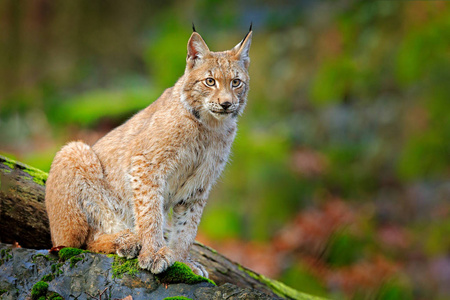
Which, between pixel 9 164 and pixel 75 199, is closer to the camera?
pixel 75 199

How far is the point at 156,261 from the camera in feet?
14.2

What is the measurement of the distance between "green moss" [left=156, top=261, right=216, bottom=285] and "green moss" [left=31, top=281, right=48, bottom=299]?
89 cm

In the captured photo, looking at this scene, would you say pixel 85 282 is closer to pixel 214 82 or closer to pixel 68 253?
pixel 68 253

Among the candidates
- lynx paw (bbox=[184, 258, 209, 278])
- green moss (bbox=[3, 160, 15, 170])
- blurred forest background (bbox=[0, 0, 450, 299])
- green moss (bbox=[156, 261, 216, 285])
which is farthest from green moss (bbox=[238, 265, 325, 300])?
blurred forest background (bbox=[0, 0, 450, 299])

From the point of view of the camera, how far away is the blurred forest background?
11016 millimetres

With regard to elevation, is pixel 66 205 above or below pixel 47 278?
above

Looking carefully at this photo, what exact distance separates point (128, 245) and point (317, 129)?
9.55 meters

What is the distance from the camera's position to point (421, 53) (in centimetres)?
1180

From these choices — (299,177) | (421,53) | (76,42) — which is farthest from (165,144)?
(76,42)

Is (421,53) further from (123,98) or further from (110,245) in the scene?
(110,245)

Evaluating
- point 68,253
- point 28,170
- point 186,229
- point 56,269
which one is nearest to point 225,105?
point 186,229

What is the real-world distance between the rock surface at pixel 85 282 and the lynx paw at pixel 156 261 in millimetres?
65

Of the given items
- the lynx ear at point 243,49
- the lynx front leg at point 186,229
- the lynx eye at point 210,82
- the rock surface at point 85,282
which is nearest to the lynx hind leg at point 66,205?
the rock surface at point 85,282

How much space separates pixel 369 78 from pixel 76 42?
9.34 metres
